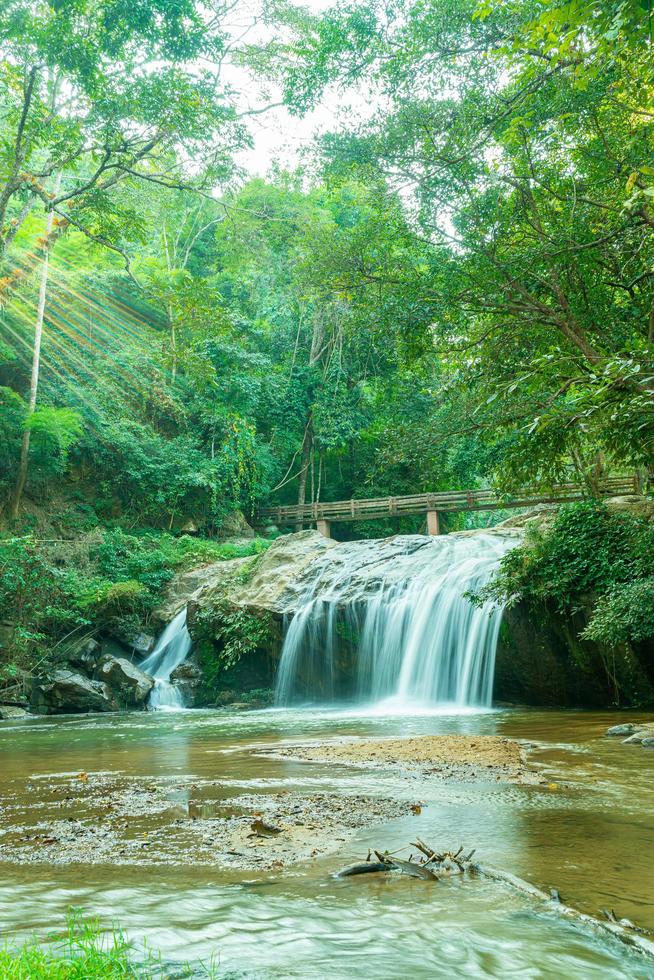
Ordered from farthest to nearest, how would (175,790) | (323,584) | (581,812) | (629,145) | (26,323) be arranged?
1. (26,323)
2. (323,584)
3. (629,145)
4. (175,790)
5. (581,812)

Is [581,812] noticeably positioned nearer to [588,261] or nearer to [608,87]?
[588,261]

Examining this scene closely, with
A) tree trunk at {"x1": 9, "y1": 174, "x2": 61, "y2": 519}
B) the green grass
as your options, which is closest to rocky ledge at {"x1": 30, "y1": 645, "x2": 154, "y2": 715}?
tree trunk at {"x1": 9, "y1": 174, "x2": 61, "y2": 519}

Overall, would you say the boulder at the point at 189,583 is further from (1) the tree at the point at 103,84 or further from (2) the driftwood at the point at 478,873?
(2) the driftwood at the point at 478,873

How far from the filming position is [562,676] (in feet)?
40.8

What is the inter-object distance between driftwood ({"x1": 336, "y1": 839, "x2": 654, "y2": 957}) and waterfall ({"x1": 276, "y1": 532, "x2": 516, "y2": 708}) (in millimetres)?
10350

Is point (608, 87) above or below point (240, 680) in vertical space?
above

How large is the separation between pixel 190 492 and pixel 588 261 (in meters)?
19.9

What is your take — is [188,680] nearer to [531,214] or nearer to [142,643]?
[142,643]

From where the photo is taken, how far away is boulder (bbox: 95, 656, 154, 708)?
54.6ft

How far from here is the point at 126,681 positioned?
16.9 meters

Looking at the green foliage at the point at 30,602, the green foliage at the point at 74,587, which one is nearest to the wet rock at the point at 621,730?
the green foliage at the point at 74,587

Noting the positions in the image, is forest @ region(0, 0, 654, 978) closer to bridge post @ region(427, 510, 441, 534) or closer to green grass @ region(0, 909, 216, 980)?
green grass @ region(0, 909, 216, 980)

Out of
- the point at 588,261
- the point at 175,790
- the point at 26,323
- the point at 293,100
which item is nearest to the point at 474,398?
the point at 588,261

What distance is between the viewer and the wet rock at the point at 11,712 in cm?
1517
